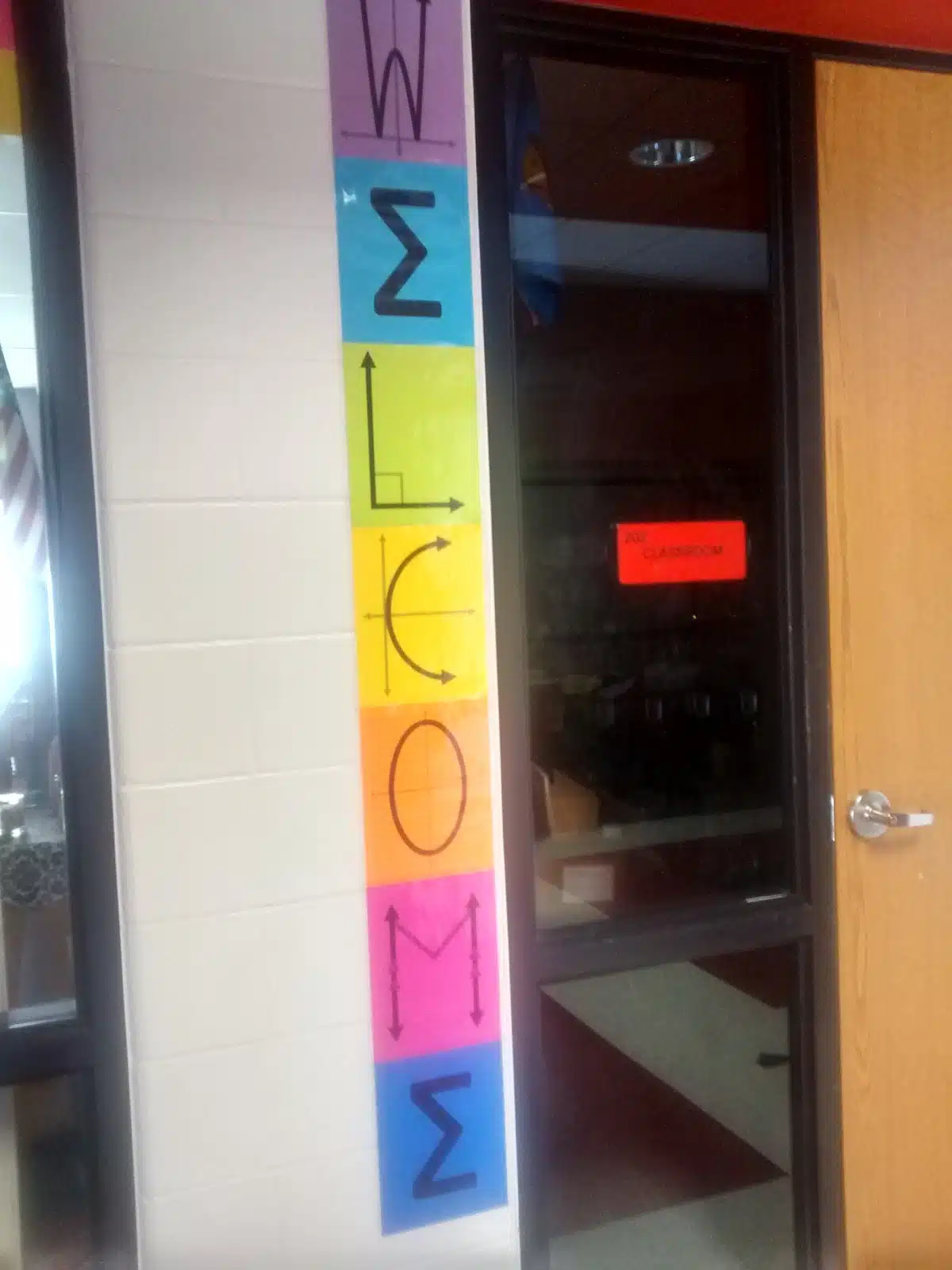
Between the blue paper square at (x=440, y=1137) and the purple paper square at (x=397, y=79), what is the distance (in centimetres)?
119

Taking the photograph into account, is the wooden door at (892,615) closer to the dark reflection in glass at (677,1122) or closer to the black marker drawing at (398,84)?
the dark reflection in glass at (677,1122)

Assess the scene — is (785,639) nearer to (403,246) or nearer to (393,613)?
(393,613)

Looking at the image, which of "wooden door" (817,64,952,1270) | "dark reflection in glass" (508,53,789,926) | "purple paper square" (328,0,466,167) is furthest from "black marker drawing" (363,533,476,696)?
"wooden door" (817,64,952,1270)

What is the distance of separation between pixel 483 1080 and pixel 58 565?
2.88 feet

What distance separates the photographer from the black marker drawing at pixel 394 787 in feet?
4.64

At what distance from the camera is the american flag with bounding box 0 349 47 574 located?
51.3 inches

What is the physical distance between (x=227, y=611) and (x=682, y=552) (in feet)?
2.34

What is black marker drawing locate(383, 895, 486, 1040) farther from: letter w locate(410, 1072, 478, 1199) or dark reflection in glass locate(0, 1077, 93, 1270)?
dark reflection in glass locate(0, 1077, 93, 1270)

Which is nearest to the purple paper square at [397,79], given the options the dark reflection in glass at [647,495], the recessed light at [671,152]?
the dark reflection in glass at [647,495]

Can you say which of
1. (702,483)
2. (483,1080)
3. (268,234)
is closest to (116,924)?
(483,1080)

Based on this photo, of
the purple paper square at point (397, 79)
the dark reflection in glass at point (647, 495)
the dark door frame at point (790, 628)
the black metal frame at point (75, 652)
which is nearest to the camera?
the black metal frame at point (75, 652)

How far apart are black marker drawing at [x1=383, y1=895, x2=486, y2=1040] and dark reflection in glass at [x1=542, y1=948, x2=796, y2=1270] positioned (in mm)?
224

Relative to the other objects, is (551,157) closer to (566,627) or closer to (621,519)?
(621,519)

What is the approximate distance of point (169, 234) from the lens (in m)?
1.30
